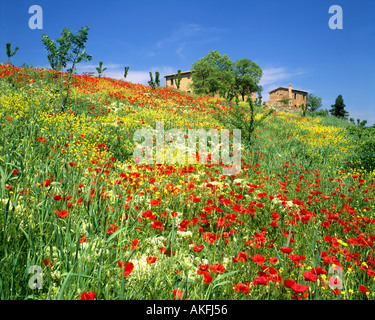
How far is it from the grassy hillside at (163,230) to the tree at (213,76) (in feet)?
102

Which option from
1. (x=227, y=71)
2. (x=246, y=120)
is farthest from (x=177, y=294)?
(x=227, y=71)

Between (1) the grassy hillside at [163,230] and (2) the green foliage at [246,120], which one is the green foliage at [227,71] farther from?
(1) the grassy hillside at [163,230]

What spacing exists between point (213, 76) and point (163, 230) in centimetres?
4333

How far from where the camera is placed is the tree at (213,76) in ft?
135

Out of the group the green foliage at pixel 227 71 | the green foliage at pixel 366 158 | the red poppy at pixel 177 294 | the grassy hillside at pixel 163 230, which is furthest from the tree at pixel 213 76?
the red poppy at pixel 177 294

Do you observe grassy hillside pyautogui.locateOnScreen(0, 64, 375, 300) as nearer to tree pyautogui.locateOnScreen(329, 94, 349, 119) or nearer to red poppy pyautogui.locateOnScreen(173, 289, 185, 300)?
red poppy pyautogui.locateOnScreen(173, 289, 185, 300)

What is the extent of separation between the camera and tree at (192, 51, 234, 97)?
135 ft

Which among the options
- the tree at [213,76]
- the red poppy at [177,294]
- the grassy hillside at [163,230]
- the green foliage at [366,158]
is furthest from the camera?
the tree at [213,76]

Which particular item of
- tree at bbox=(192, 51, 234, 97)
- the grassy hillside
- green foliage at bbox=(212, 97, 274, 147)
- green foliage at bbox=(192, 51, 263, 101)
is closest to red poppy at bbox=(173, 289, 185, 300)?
the grassy hillside

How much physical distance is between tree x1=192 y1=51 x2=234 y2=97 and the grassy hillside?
31.0 meters
